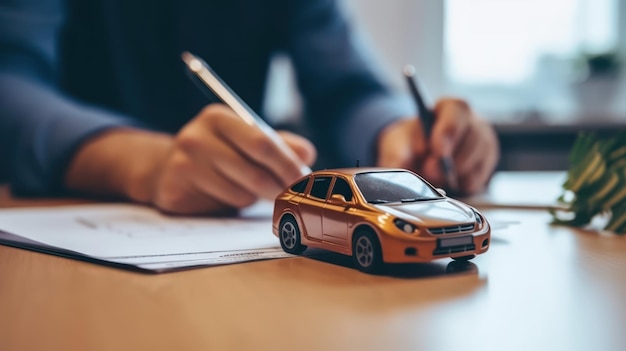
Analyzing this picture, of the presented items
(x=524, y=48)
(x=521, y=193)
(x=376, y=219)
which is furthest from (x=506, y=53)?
(x=376, y=219)

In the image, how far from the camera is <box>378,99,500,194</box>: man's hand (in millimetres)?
939

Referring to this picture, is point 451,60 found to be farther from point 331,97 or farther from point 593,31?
point 331,97

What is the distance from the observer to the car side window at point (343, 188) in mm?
478

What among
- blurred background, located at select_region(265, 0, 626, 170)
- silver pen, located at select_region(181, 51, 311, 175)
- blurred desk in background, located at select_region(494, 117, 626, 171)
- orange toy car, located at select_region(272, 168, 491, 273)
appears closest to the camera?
orange toy car, located at select_region(272, 168, 491, 273)

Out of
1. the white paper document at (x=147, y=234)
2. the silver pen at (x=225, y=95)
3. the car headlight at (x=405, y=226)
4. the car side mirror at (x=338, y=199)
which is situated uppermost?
the silver pen at (x=225, y=95)

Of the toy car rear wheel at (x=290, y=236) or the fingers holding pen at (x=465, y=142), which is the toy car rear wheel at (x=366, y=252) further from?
the fingers holding pen at (x=465, y=142)

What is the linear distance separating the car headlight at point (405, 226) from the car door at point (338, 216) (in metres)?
0.04

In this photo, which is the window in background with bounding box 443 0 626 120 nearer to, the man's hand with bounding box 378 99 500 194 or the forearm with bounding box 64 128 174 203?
the man's hand with bounding box 378 99 500 194

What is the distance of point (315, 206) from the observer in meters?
0.49

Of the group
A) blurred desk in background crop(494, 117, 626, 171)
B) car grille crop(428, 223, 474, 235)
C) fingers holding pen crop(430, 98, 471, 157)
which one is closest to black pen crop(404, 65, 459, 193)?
fingers holding pen crop(430, 98, 471, 157)

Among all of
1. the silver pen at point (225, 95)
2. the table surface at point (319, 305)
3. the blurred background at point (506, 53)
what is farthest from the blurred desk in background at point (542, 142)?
the table surface at point (319, 305)

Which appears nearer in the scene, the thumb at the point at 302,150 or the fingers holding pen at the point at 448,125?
the thumb at the point at 302,150

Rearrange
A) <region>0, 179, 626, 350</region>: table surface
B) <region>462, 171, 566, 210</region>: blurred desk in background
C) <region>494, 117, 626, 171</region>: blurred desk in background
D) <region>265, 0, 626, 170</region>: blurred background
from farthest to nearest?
<region>265, 0, 626, 170</region>: blurred background
<region>494, 117, 626, 171</region>: blurred desk in background
<region>462, 171, 566, 210</region>: blurred desk in background
<region>0, 179, 626, 350</region>: table surface

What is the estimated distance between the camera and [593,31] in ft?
8.02
